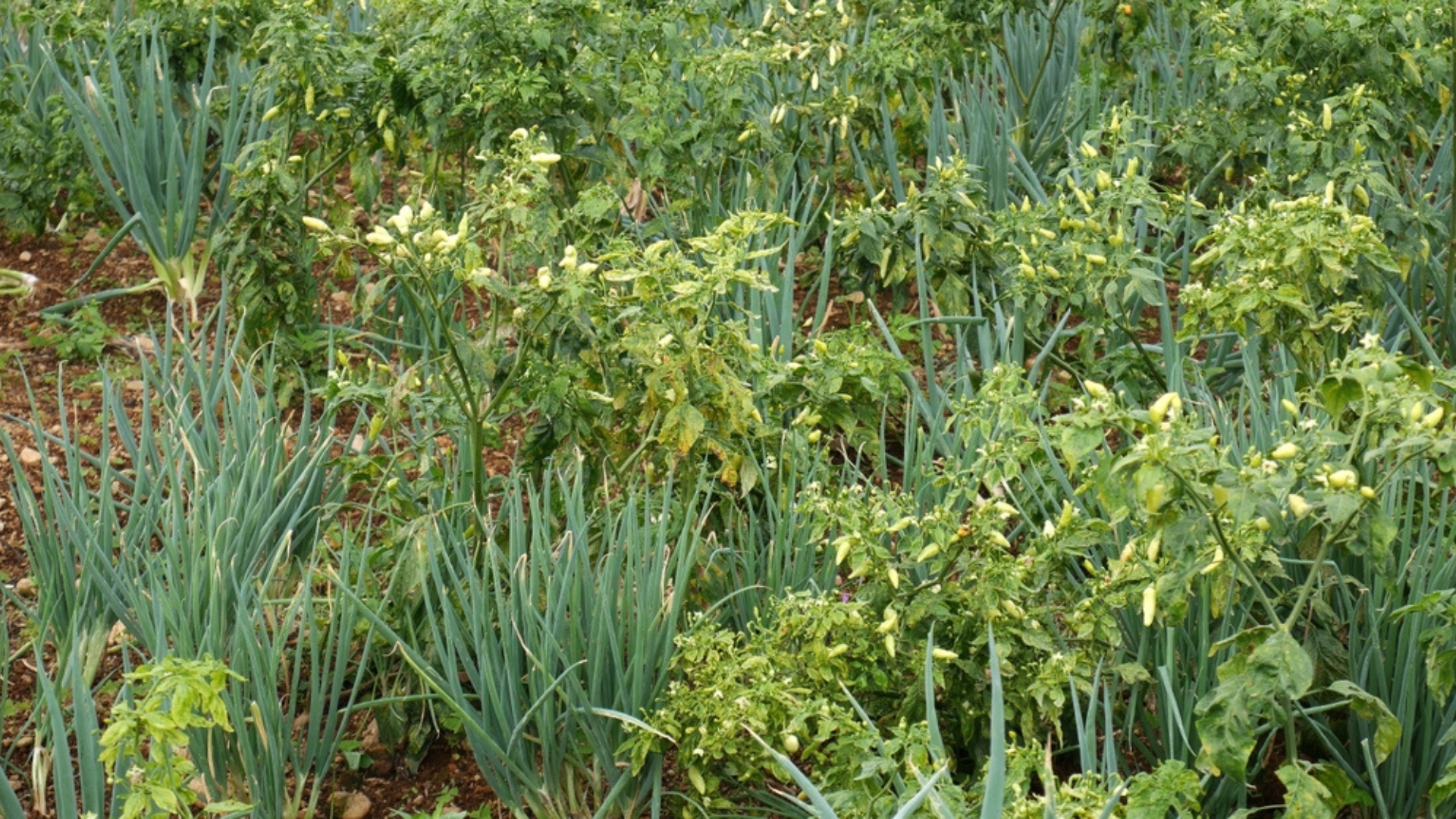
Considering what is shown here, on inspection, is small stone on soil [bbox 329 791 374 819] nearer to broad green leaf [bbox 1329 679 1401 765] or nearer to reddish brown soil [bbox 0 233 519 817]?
reddish brown soil [bbox 0 233 519 817]

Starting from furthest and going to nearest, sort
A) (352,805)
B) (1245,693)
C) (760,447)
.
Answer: (760,447)
(352,805)
(1245,693)

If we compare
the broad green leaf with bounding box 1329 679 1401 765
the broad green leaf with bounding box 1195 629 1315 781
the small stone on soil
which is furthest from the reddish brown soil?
the broad green leaf with bounding box 1329 679 1401 765

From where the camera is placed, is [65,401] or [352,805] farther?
[65,401]

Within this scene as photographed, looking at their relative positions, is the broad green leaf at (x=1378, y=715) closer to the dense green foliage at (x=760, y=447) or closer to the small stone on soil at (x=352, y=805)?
the dense green foliage at (x=760, y=447)

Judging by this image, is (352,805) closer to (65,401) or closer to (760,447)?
(760,447)

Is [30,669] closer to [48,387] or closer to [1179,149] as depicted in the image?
[48,387]

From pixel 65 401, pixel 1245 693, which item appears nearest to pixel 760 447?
pixel 1245 693

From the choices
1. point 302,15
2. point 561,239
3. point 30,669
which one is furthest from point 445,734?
point 302,15

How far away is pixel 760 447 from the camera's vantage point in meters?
2.85

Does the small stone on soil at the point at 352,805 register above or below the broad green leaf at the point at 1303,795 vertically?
below

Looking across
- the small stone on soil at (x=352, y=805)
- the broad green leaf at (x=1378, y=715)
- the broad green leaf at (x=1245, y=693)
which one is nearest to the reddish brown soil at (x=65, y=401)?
the small stone on soil at (x=352, y=805)

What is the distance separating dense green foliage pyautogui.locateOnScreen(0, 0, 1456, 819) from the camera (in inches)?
83.4

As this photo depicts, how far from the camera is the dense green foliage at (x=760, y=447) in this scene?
83.4 inches

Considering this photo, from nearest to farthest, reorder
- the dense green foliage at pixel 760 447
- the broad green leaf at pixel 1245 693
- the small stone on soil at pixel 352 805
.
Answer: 1. the broad green leaf at pixel 1245 693
2. the dense green foliage at pixel 760 447
3. the small stone on soil at pixel 352 805
